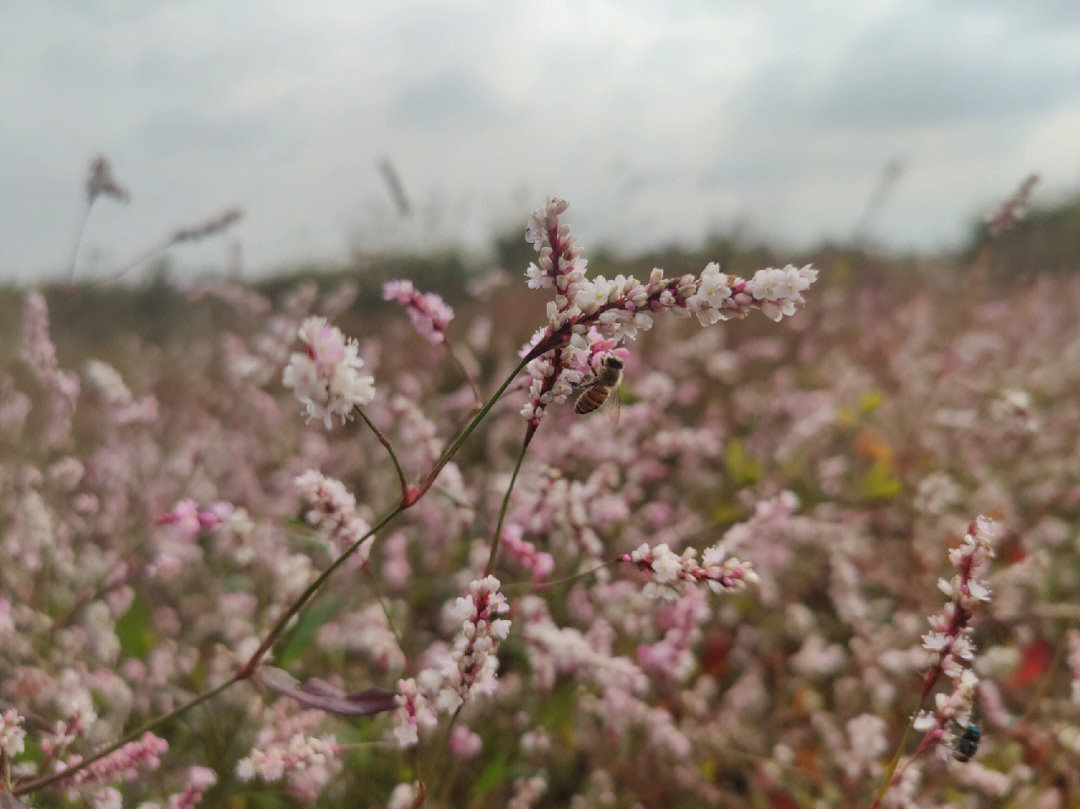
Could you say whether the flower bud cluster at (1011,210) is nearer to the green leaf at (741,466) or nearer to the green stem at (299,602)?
the green leaf at (741,466)

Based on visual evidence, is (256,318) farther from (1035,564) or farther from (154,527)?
(1035,564)

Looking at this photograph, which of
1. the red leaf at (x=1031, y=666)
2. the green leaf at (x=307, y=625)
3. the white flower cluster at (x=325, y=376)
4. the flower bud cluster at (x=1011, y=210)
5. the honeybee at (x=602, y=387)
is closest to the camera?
the white flower cluster at (x=325, y=376)

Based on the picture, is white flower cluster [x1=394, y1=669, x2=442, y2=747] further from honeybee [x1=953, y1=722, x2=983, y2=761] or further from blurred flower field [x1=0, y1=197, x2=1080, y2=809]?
honeybee [x1=953, y1=722, x2=983, y2=761]

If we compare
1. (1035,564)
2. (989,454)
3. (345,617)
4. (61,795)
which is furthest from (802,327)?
(61,795)

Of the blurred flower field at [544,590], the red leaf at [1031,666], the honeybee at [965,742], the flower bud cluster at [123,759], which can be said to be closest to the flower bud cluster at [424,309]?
the blurred flower field at [544,590]

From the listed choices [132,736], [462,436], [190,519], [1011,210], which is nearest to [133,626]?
[190,519]

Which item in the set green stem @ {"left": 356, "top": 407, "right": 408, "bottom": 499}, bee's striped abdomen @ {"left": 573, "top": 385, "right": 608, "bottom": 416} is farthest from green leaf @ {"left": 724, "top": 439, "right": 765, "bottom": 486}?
green stem @ {"left": 356, "top": 407, "right": 408, "bottom": 499}
